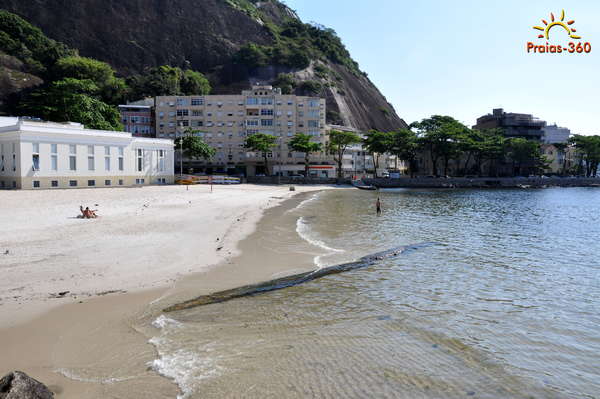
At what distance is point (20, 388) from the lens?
5.43 m

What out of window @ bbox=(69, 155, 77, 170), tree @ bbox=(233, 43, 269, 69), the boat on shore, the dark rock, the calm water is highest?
tree @ bbox=(233, 43, 269, 69)

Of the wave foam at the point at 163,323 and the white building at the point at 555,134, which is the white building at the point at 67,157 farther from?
the white building at the point at 555,134

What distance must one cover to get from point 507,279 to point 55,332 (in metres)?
14.8

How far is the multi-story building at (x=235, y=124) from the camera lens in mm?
102250

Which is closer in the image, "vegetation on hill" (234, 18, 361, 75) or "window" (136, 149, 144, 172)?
"window" (136, 149, 144, 172)

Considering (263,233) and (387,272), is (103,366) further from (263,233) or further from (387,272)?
(263,233)

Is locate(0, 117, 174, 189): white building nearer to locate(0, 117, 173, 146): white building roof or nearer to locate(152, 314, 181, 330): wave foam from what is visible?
locate(0, 117, 173, 146): white building roof

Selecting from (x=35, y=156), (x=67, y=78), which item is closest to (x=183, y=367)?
(x=35, y=156)

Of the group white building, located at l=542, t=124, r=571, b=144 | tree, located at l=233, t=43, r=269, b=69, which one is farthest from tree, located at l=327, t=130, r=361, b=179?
white building, located at l=542, t=124, r=571, b=144

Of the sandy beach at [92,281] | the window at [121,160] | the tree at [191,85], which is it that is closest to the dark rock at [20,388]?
the sandy beach at [92,281]

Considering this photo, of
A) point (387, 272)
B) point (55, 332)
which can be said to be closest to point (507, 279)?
point (387, 272)

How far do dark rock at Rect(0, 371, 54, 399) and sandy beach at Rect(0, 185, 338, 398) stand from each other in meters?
0.54

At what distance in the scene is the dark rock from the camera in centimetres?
530

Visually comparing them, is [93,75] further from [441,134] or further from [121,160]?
[441,134]
